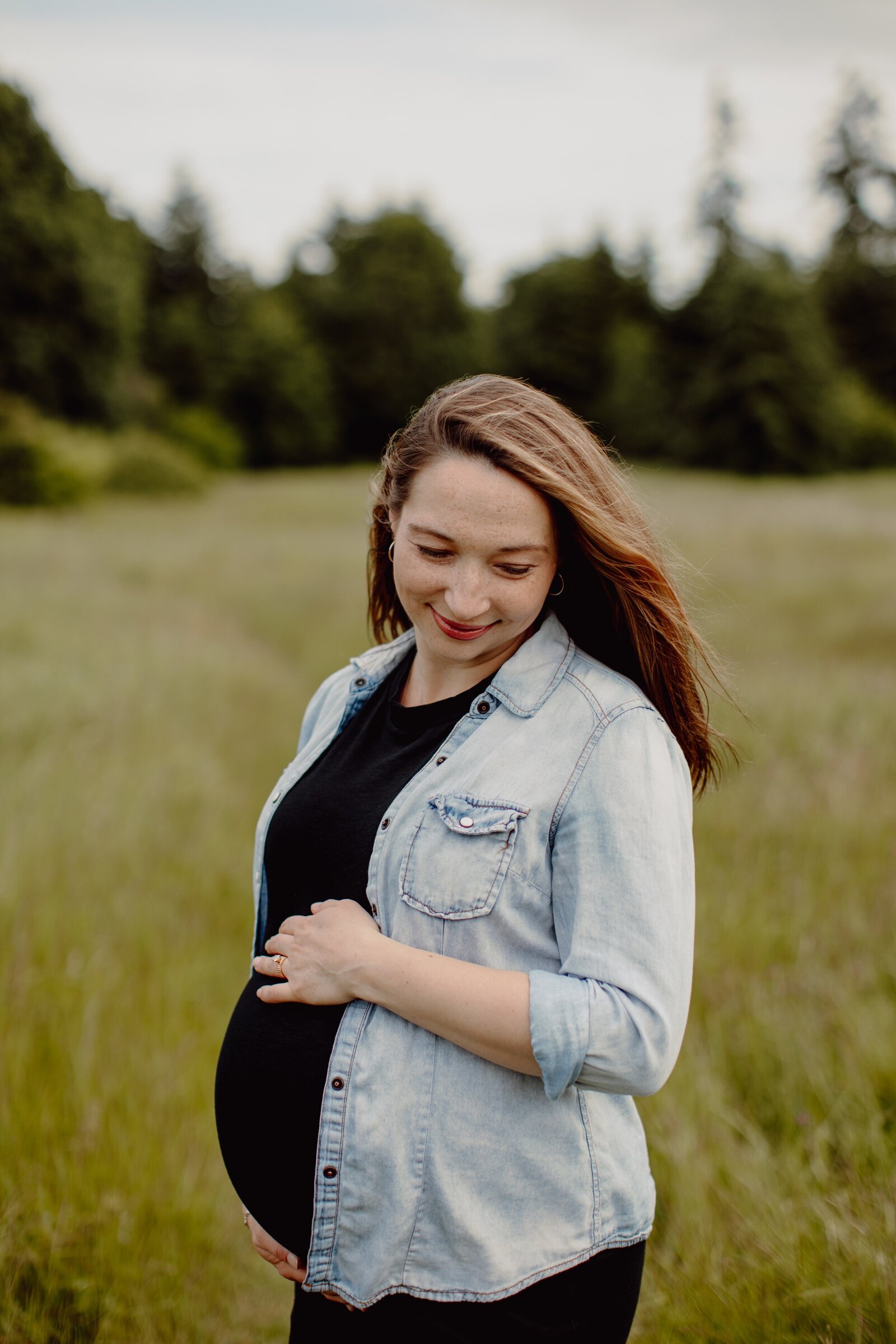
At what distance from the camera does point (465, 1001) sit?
1.27 metres

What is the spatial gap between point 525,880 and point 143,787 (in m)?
4.17

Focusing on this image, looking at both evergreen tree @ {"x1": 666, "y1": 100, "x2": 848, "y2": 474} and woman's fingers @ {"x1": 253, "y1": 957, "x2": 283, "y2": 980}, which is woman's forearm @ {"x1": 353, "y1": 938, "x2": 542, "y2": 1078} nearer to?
woman's fingers @ {"x1": 253, "y1": 957, "x2": 283, "y2": 980}

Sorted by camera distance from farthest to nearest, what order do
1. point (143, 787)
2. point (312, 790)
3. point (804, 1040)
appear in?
point (143, 787)
point (804, 1040)
point (312, 790)

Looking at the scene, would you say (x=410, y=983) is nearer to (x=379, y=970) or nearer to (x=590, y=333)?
(x=379, y=970)

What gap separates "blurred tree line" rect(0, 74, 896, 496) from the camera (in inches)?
1422

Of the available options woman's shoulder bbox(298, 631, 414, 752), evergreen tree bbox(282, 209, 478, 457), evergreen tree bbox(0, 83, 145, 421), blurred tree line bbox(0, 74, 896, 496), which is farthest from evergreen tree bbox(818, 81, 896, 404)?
Result: woman's shoulder bbox(298, 631, 414, 752)

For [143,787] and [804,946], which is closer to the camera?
[804,946]

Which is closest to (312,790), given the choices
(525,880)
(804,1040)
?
(525,880)

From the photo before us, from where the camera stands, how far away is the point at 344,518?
2066cm

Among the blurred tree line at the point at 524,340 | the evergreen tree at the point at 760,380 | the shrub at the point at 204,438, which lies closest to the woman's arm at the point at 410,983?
the blurred tree line at the point at 524,340

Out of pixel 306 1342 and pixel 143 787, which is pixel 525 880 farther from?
pixel 143 787

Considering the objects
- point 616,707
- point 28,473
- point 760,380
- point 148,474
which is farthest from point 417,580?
point 760,380

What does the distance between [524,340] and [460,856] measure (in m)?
46.6

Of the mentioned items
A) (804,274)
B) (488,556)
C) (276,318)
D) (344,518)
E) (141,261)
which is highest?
(804,274)
